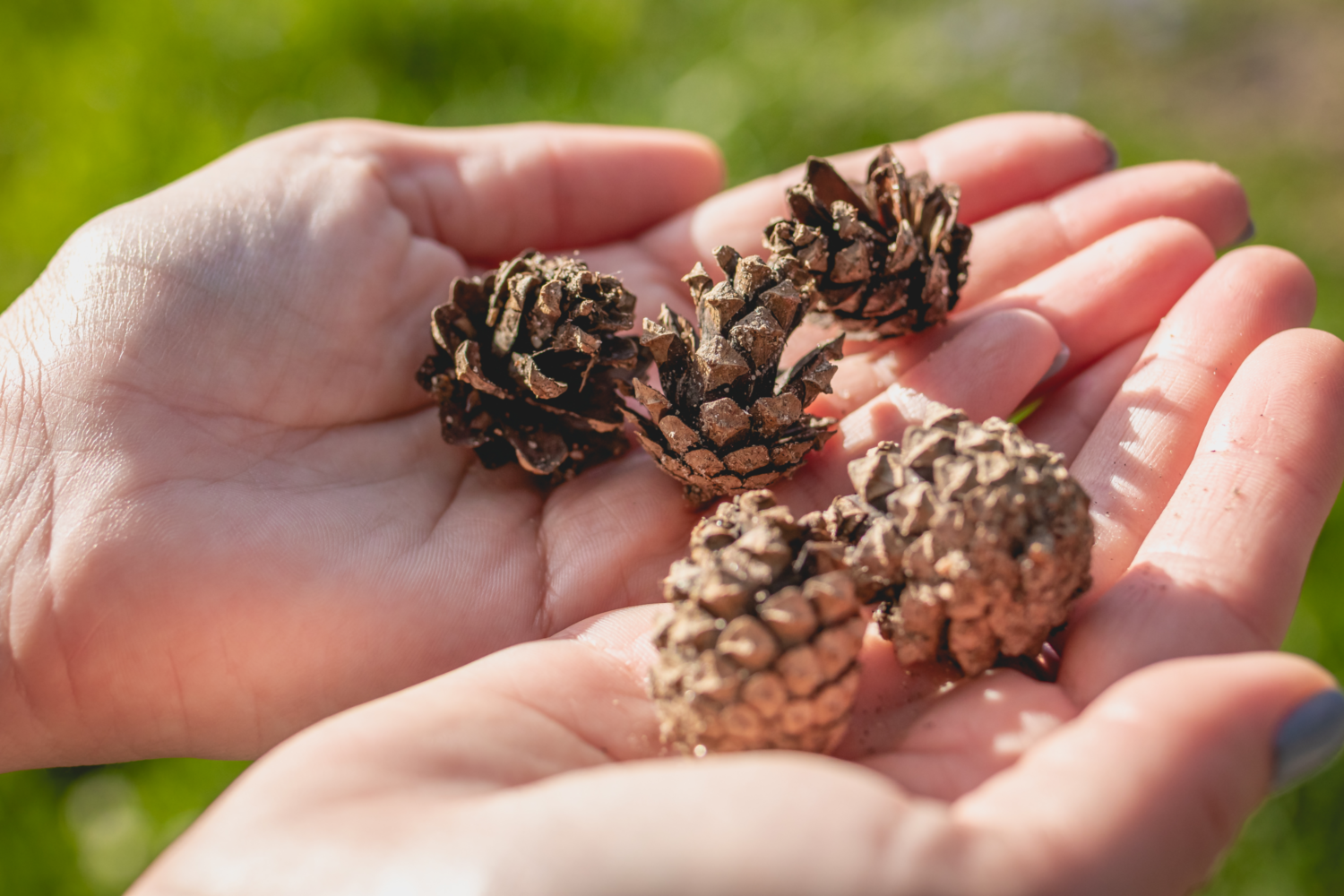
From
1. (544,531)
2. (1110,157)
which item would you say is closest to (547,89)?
(1110,157)

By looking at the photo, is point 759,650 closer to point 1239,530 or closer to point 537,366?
point 1239,530

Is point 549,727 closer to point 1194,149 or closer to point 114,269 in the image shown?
point 114,269

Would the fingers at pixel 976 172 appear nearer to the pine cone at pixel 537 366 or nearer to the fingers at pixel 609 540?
the pine cone at pixel 537 366

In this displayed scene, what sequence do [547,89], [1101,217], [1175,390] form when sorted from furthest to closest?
1. [547,89]
2. [1101,217]
3. [1175,390]

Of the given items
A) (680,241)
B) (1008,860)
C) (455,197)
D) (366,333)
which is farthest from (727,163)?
(1008,860)

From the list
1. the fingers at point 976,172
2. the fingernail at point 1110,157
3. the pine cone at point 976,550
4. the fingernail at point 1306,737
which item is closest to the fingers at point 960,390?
the pine cone at point 976,550

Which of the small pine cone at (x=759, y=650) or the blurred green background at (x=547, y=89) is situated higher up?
the blurred green background at (x=547, y=89)
